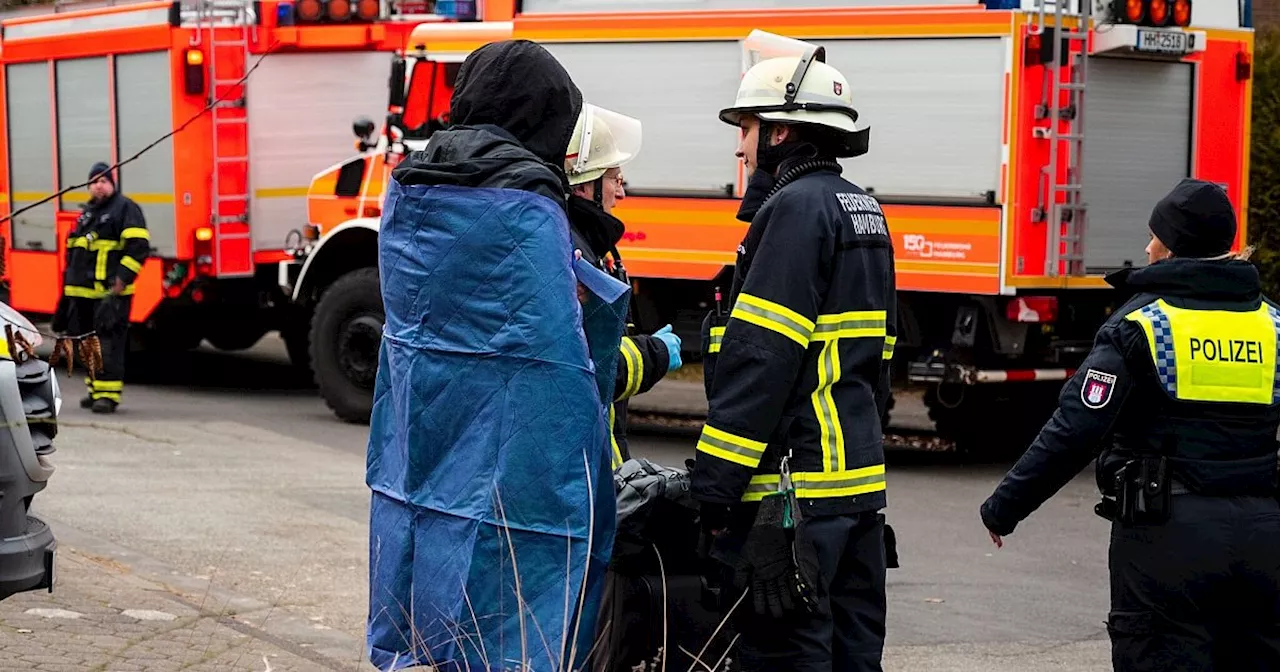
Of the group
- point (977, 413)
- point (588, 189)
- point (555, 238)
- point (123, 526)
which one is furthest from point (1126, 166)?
point (555, 238)

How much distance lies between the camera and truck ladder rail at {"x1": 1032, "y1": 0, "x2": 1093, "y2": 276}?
9.73 m

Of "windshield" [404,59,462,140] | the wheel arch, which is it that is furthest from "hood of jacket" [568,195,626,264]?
the wheel arch

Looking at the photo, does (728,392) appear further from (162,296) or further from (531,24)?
(162,296)

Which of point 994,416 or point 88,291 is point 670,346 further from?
point 88,291

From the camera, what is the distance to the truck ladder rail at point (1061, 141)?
31.9ft

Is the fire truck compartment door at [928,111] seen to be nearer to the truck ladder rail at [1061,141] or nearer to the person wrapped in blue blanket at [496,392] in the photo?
the truck ladder rail at [1061,141]

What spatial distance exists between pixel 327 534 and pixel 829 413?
4394 millimetres

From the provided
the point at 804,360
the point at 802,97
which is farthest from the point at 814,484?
the point at 802,97

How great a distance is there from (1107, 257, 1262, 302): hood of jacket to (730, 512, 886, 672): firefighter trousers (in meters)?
0.88

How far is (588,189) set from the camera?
14.6ft

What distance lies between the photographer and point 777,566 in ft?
12.8

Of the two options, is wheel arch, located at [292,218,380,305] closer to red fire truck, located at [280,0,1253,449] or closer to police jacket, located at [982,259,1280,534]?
red fire truck, located at [280,0,1253,449]

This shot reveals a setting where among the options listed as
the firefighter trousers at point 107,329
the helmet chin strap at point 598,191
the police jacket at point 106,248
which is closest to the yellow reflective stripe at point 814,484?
the helmet chin strap at point 598,191

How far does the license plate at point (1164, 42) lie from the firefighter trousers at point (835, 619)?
650 cm
